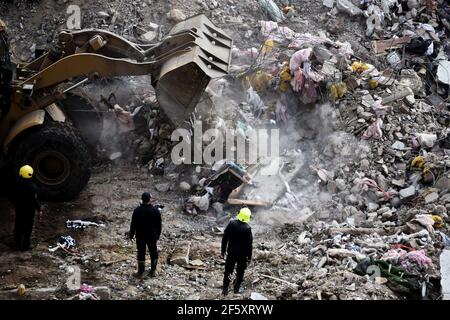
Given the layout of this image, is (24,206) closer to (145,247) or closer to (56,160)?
(56,160)

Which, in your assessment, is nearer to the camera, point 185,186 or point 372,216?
point 372,216

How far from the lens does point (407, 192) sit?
31.6 ft

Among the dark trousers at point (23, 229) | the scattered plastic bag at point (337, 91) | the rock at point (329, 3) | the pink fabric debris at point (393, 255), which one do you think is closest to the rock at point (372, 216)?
the pink fabric debris at point (393, 255)

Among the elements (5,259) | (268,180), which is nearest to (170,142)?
(268,180)

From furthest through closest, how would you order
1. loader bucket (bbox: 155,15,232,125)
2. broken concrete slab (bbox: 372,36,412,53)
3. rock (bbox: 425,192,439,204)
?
broken concrete slab (bbox: 372,36,412,53)
rock (bbox: 425,192,439,204)
loader bucket (bbox: 155,15,232,125)

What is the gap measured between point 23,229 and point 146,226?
1.73m

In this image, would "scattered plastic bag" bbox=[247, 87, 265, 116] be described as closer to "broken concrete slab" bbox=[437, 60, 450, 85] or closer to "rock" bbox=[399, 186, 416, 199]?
"rock" bbox=[399, 186, 416, 199]

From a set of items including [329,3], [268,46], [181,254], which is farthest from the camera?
[329,3]

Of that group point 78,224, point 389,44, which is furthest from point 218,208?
point 389,44

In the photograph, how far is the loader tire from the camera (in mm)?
8797

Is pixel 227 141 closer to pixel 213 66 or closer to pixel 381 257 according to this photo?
pixel 213 66

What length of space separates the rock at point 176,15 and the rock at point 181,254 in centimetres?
556

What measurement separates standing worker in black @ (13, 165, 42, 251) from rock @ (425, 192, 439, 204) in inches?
216

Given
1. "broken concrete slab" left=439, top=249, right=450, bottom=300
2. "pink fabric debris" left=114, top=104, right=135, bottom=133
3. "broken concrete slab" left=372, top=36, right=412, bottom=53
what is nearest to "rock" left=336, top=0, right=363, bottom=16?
"broken concrete slab" left=372, top=36, right=412, bottom=53
